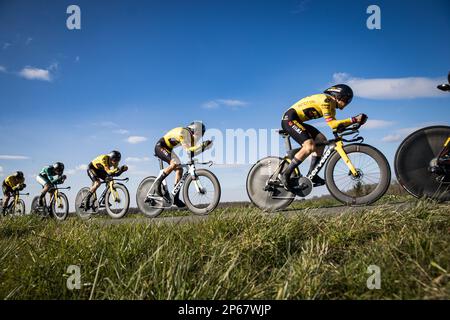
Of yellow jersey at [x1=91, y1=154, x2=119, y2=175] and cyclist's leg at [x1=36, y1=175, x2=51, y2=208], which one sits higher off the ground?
yellow jersey at [x1=91, y1=154, x2=119, y2=175]

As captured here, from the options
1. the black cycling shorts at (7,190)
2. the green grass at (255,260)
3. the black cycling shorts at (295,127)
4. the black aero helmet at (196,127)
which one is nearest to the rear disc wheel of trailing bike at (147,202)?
the black aero helmet at (196,127)

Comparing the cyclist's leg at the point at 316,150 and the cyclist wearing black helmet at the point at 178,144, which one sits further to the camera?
the cyclist wearing black helmet at the point at 178,144

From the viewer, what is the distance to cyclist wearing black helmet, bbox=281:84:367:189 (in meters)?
6.13

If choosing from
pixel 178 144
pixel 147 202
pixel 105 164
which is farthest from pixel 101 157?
pixel 178 144

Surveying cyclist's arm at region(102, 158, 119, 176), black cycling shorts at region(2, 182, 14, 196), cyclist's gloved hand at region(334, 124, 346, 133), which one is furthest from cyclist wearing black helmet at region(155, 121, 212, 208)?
black cycling shorts at region(2, 182, 14, 196)

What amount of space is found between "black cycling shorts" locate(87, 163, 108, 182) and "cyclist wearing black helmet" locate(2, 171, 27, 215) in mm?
9237

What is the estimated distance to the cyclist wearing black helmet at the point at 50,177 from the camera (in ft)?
48.5

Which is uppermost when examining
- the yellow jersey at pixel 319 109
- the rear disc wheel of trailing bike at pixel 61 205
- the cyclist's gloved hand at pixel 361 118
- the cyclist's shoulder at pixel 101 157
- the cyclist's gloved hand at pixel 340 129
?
the yellow jersey at pixel 319 109

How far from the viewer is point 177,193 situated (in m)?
9.18

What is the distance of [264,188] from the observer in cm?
712

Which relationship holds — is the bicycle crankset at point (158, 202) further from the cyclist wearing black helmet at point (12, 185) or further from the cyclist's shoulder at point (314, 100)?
the cyclist wearing black helmet at point (12, 185)

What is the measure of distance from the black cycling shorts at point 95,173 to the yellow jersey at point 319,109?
9001 millimetres

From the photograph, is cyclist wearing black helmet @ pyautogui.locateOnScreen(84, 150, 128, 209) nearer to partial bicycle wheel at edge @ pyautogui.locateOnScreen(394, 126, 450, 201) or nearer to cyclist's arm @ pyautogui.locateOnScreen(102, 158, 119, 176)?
cyclist's arm @ pyautogui.locateOnScreen(102, 158, 119, 176)
